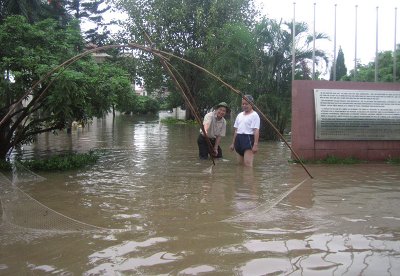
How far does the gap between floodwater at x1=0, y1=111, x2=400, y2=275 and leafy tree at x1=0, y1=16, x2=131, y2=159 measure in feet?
4.85

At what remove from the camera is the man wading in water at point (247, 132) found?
8570 mm

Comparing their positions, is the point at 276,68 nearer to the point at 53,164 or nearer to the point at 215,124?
the point at 215,124

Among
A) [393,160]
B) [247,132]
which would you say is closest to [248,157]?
[247,132]

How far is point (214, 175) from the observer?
319 inches

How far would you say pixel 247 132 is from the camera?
8.65m

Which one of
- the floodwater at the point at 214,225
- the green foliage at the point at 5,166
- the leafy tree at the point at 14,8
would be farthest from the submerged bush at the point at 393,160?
the leafy tree at the point at 14,8

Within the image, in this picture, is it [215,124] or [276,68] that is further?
[276,68]

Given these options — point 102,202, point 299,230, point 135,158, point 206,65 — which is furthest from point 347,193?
point 206,65

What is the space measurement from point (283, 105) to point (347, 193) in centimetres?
1032

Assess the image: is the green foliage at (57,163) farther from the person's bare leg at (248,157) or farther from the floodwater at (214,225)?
the person's bare leg at (248,157)

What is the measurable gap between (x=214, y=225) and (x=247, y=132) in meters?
4.22

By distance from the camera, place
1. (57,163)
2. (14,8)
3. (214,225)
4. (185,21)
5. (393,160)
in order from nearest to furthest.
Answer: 1. (214,225)
2. (57,163)
3. (393,160)
4. (14,8)
5. (185,21)

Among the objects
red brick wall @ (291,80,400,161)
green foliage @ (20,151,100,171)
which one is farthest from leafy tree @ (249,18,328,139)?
green foliage @ (20,151,100,171)

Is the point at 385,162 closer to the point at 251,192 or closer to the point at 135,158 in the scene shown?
the point at 251,192
